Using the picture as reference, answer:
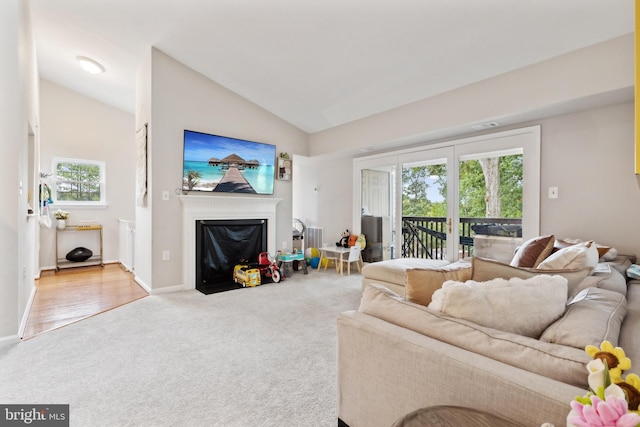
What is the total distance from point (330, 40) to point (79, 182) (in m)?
5.31

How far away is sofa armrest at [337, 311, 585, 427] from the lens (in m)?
0.79

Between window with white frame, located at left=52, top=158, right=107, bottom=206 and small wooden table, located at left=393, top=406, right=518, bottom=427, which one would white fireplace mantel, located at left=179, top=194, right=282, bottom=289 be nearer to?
window with white frame, located at left=52, top=158, right=107, bottom=206

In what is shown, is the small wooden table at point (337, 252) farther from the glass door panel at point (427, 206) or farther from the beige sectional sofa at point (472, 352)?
the beige sectional sofa at point (472, 352)

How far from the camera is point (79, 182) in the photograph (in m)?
5.57

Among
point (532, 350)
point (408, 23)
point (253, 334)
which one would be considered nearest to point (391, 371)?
point (532, 350)

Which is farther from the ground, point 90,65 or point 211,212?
point 90,65

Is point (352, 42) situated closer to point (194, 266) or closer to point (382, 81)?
point (382, 81)

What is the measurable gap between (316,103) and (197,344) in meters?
3.44

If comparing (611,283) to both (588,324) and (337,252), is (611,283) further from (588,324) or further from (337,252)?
(337,252)

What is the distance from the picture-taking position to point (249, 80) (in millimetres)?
4137

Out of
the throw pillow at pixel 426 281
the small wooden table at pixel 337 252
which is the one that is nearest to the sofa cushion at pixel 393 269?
the small wooden table at pixel 337 252

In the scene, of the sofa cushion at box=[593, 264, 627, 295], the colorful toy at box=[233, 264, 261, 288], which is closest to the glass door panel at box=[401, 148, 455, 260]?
the sofa cushion at box=[593, 264, 627, 295]

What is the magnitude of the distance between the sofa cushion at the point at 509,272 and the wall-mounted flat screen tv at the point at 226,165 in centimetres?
374

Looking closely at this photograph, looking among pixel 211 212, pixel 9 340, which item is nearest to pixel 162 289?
pixel 211 212
